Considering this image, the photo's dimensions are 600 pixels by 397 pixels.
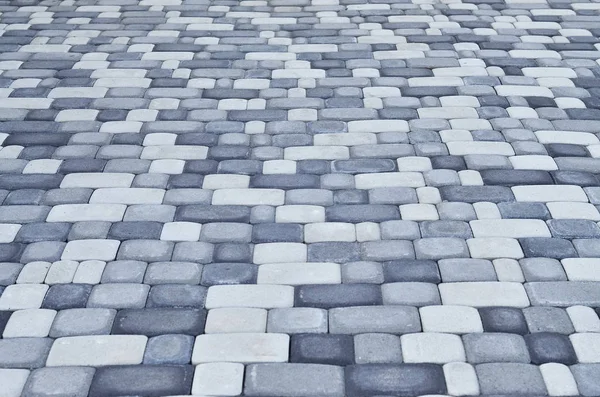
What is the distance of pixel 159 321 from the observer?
284 centimetres

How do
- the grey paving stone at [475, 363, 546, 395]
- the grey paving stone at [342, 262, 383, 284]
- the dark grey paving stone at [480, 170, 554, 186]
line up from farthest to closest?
the dark grey paving stone at [480, 170, 554, 186] → the grey paving stone at [342, 262, 383, 284] → the grey paving stone at [475, 363, 546, 395]

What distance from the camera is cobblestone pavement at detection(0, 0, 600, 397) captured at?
8.73ft

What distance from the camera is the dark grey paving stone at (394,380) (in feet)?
8.25

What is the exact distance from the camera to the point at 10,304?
9.64 feet

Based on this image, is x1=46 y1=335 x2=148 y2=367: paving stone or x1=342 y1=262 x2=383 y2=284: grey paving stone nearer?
x1=46 y1=335 x2=148 y2=367: paving stone

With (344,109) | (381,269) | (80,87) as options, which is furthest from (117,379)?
(80,87)

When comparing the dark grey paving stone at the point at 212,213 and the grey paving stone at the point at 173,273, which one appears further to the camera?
the dark grey paving stone at the point at 212,213

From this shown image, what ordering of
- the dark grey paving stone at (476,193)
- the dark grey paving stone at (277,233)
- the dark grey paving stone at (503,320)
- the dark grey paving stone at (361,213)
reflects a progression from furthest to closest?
the dark grey paving stone at (476,193) → the dark grey paving stone at (361,213) → the dark grey paving stone at (277,233) → the dark grey paving stone at (503,320)

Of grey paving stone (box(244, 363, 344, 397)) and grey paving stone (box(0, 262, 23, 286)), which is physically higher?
grey paving stone (box(244, 363, 344, 397))

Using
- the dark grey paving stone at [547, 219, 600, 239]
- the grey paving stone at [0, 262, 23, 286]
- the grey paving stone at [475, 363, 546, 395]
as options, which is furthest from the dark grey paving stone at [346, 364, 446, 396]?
the grey paving stone at [0, 262, 23, 286]

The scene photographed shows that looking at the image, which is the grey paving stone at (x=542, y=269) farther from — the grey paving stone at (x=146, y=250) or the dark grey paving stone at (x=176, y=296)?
the grey paving stone at (x=146, y=250)

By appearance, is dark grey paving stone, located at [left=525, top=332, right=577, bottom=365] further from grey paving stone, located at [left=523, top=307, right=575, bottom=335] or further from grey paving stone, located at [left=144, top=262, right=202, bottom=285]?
grey paving stone, located at [left=144, top=262, right=202, bottom=285]

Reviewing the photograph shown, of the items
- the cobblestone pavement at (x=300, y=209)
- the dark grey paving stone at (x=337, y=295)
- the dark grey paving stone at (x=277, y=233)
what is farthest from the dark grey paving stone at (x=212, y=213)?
the dark grey paving stone at (x=337, y=295)

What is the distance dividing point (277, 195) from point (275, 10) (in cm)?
305
